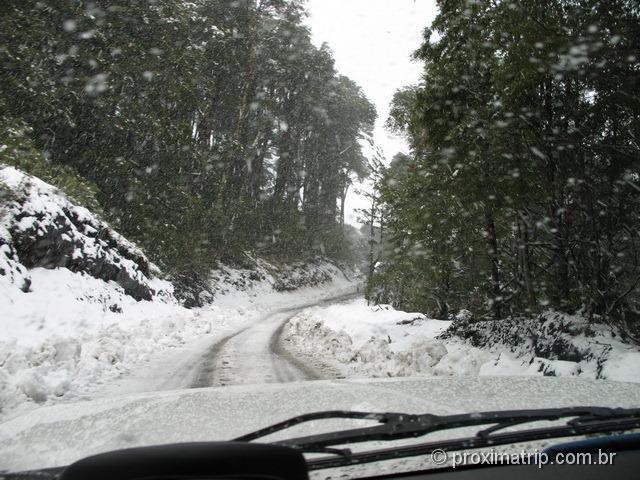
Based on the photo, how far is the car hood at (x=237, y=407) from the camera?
2.15m

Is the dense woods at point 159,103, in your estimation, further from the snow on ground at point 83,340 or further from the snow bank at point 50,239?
the snow on ground at point 83,340

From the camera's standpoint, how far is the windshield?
9.62 feet

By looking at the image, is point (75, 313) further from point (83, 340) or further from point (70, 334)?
point (83, 340)

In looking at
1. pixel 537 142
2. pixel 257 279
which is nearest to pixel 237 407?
pixel 537 142

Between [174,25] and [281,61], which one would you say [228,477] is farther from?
[281,61]

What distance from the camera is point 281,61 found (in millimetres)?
30562

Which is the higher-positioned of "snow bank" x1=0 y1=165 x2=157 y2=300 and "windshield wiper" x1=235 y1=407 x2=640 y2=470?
"snow bank" x1=0 y1=165 x2=157 y2=300

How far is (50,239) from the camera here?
474 inches

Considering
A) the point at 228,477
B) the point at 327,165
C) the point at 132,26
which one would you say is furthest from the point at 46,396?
the point at 327,165

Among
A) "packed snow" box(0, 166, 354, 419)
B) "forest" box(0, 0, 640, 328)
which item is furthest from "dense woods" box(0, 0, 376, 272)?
"packed snow" box(0, 166, 354, 419)

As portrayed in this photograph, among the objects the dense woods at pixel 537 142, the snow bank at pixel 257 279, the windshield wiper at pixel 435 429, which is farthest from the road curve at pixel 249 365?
the snow bank at pixel 257 279

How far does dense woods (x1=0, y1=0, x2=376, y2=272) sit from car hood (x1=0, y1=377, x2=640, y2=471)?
12.3m

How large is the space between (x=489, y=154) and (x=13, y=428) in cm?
849

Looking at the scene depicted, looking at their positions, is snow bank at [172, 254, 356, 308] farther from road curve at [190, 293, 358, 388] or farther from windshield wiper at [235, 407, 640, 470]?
windshield wiper at [235, 407, 640, 470]
